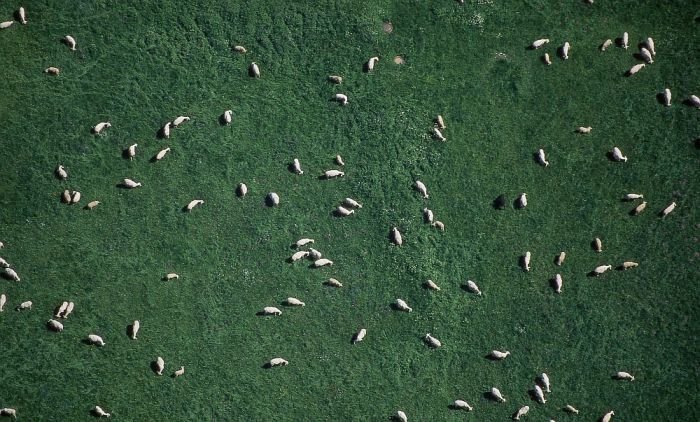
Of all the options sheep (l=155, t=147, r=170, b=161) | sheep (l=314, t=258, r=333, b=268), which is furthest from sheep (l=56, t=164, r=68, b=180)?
sheep (l=314, t=258, r=333, b=268)

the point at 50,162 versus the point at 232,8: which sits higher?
the point at 232,8

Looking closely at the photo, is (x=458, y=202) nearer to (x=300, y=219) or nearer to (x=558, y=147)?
(x=558, y=147)

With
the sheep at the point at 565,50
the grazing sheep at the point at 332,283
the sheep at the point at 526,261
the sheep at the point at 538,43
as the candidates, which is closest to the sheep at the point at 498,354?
the sheep at the point at 526,261

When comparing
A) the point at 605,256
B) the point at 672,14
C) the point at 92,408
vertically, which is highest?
the point at 672,14

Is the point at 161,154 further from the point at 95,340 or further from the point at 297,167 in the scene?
the point at 95,340

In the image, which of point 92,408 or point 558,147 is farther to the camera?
point 558,147

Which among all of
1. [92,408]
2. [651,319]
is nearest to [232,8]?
[92,408]

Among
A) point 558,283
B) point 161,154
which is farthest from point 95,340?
point 558,283

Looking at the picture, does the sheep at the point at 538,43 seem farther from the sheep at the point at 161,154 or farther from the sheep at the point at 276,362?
the sheep at the point at 276,362
